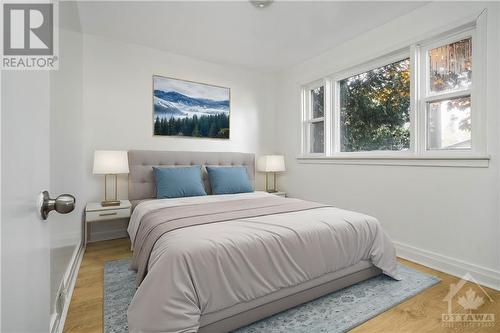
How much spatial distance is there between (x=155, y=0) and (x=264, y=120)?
2.50 metres

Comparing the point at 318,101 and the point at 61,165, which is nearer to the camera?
the point at 61,165

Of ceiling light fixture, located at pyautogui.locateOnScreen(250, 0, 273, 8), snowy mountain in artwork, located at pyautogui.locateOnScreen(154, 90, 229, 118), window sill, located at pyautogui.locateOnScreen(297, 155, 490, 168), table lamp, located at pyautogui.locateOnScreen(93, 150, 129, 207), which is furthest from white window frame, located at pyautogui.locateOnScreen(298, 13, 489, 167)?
table lamp, located at pyautogui.locateOnScreen(93, 150, 129, 207)

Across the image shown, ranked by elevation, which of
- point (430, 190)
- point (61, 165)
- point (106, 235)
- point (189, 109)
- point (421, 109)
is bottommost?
point (106, 235)

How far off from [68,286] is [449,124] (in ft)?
11.7

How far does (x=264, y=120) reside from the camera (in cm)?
455

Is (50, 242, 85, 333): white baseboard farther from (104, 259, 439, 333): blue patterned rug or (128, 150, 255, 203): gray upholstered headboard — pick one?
(128, 150, 255, 203): gray upholstered headboard

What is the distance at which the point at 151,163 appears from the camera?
11.2 ft

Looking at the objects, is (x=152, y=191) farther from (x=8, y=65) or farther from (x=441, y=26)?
(x=441, y=26)

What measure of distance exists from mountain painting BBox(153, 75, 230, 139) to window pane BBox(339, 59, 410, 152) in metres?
1.80

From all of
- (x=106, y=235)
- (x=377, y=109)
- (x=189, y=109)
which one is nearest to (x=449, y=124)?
(x=377, y=109)

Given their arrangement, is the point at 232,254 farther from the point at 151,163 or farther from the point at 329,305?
the point at 151,163

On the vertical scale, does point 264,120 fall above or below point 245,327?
above

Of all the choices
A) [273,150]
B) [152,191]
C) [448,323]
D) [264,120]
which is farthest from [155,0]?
[448,323]

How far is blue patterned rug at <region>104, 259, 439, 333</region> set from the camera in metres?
1.57
